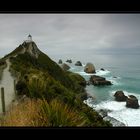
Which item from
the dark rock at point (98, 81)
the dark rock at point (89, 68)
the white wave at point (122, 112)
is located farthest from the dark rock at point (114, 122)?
the dark rock at point (89, 68)

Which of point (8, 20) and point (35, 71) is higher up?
point (8, 20)

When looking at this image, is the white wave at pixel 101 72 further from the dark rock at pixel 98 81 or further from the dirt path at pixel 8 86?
the dirt path at pixel 8 86

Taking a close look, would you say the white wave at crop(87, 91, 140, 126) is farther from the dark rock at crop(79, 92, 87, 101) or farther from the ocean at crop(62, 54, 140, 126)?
the dark rock at crop(79, 92, 87, 101)

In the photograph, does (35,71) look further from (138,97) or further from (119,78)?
(138,97)

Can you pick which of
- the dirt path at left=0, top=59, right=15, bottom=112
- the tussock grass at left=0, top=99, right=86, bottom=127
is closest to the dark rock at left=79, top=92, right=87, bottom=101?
the tussock grass at left=0, top=99, right=86, bottom=127

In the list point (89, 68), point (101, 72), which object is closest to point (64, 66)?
point (89, 68)
